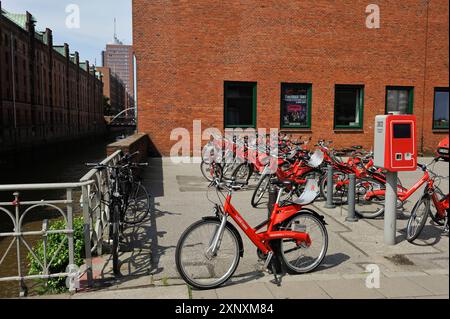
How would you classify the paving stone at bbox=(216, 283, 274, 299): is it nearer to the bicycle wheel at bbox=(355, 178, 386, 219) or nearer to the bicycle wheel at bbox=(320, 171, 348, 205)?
the bicycle wheel at bbox=(355, 178, 386, 219)

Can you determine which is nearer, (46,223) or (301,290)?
(301,290)

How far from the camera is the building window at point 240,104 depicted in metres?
16.4

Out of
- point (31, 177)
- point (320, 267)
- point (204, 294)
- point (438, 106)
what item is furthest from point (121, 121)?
point (204, 294)

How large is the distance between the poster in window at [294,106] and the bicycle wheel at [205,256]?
1318 cm

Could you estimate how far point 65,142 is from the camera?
49.6 metres

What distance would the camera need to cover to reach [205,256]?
13.4ft

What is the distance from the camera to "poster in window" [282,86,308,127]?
1678cm

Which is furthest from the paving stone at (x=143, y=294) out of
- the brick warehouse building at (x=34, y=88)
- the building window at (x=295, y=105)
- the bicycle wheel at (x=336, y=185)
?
the brick warehouse building at (x=34, y=88)

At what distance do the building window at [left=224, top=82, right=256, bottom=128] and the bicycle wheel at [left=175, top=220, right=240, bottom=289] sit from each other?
1244 centimetres

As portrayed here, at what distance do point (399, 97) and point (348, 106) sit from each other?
2.42 metres

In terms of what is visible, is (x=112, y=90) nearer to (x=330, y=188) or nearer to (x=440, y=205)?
(x=330, y=188)

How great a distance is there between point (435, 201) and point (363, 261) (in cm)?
163

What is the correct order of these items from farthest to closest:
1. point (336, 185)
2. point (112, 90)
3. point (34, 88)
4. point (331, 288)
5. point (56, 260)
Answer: point (112, 90) < point (34, 88) < point (336, 185) < point (56, 260) < point (331, 288)

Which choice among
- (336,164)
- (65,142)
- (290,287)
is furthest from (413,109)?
(65,142)
